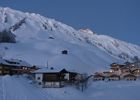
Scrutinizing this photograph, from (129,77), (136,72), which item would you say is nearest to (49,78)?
(129,77)

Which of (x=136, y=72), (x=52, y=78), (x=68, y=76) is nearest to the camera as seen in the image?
(x=52, y=78)

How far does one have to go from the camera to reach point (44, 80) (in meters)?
84.3

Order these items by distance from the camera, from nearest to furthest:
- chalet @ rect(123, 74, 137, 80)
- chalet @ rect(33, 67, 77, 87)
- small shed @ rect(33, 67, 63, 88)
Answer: small shed @ rect(33, 67, 63, 88)
chalet @ rect(33, 67, 77, 87)
chalet @ rect(123, 74, 137, 80)

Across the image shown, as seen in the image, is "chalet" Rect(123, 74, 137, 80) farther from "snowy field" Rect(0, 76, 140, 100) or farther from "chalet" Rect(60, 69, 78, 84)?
"snowy field" Rect(0, 76, 140, 100)

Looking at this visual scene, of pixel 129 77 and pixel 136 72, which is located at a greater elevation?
pixel 136 72

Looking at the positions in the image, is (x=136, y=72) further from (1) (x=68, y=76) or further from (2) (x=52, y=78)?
(2) (x=52, y=78)

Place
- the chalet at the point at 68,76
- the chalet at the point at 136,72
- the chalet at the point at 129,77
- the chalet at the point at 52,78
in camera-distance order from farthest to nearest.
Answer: the chalet at the point at 136,72
the chalet at the point at 129,77
the chalet at the point at 68,76
the chalet at the point at 52,78

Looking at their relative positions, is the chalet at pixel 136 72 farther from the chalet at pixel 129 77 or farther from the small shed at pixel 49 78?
the small shed at pixel 49 78

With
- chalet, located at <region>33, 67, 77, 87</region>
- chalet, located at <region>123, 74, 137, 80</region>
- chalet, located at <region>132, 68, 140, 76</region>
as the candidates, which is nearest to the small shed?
chalet, located at <region>33, 67, 77, 87</region>

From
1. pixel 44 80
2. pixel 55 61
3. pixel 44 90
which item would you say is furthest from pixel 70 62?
pixel 44 90

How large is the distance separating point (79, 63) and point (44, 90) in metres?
110

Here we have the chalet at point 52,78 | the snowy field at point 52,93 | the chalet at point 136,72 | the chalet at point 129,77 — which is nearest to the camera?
the snowy field at point 52,93

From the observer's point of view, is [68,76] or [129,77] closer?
[68,76]

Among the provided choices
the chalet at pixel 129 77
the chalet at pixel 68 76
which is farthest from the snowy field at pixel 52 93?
the chalet at pixel 129 77
